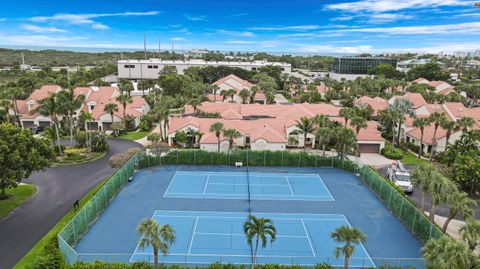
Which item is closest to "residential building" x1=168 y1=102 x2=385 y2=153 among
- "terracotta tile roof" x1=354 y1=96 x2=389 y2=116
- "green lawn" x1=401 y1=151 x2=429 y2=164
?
"green lawn" x1=401 y1=151 x2=429 y2=164

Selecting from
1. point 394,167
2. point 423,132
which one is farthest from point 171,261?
point 423,132

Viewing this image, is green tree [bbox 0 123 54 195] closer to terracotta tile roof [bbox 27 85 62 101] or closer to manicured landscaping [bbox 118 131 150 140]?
manicured landscaping [bbox 118 131 150 140]

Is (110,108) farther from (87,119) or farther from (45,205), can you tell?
(45,205)

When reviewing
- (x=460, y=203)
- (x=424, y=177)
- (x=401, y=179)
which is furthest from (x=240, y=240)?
(x=401, y=179)

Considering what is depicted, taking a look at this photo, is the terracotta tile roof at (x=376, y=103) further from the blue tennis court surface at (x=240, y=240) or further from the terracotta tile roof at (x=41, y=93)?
the terracotta tile roof at (x=41, y=93)

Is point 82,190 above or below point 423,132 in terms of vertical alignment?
below

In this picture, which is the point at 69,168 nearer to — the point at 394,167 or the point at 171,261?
the point at 171,261
